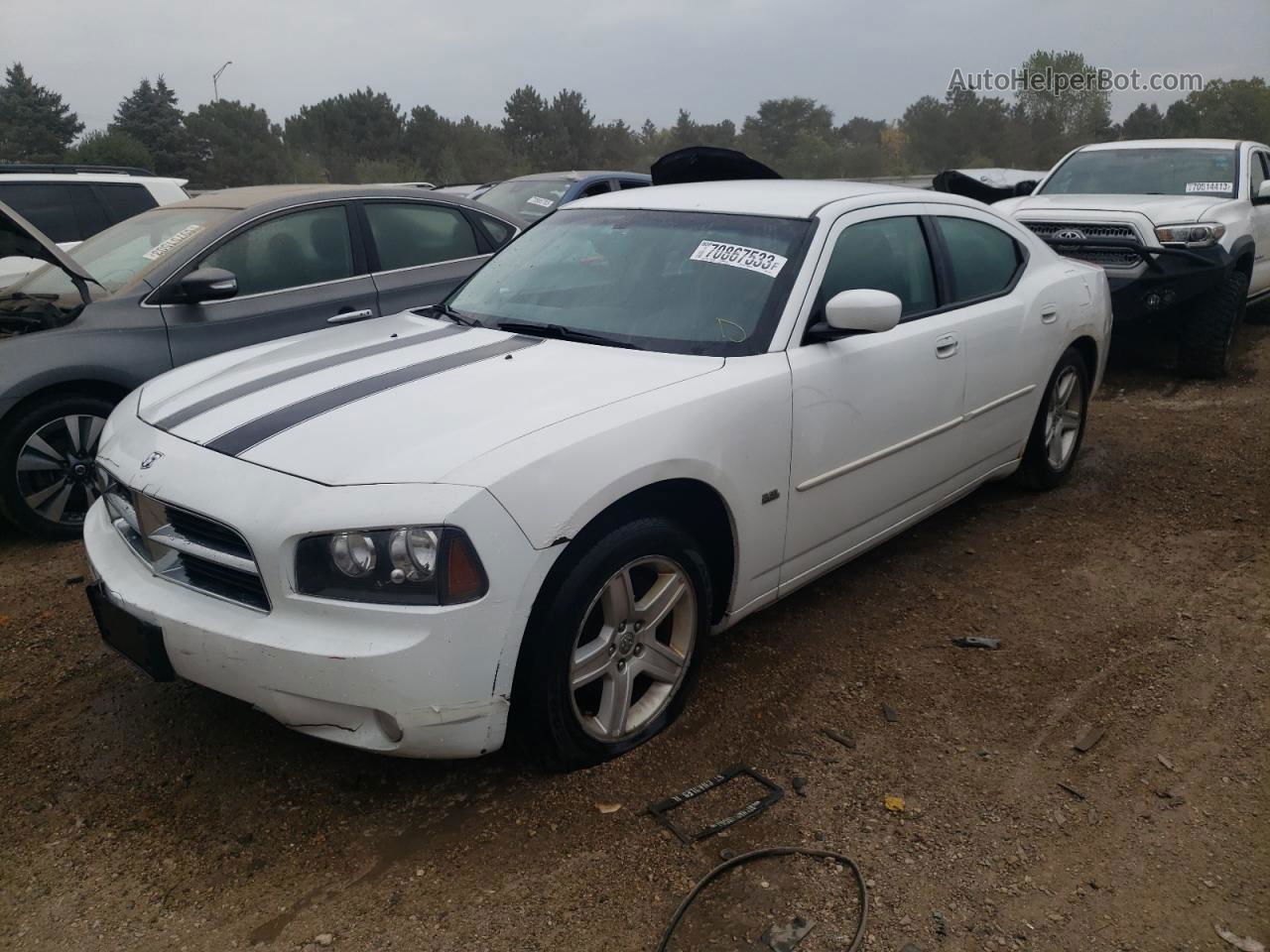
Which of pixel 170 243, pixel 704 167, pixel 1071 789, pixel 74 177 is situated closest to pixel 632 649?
pixel 1071 789

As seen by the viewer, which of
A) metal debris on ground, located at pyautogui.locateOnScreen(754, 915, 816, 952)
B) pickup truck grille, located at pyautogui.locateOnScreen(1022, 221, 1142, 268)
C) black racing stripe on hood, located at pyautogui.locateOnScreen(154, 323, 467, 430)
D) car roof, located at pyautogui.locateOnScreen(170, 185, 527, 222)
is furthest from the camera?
pickup truck grille, located at pyautogui.locateOnScreen(1022, 221, 1142, 268)

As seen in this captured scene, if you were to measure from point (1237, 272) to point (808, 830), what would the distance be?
6.76 meters

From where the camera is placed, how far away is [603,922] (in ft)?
7.51

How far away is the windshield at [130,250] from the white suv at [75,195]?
2.43 metres

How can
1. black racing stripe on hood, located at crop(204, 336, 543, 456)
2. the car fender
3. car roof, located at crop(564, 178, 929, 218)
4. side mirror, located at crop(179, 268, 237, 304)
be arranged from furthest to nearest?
side mirror, located at crop(179, 268, 237, 304), car roof, located at crop(564, 178, 929, 218), black racing stripe on hood, located at crop(204, 336, 543, 456), the car fender

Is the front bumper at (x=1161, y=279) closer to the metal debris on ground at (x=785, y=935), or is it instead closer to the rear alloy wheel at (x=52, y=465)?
the metal debris on ground at (x=785, y=935)

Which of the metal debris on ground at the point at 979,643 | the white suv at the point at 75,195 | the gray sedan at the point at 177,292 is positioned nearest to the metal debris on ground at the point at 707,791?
the metal debris on ground at the point at 979,643

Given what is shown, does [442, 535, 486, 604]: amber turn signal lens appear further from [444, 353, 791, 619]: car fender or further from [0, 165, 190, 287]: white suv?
[0, 165, 190, 287]: white suv

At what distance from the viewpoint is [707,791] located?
2758 millimetres

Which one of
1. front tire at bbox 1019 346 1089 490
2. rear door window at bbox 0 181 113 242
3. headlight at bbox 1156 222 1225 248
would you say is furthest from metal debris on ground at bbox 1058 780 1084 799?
rear door window at bbox 0 181 113 242

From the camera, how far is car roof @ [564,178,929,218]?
143 inches

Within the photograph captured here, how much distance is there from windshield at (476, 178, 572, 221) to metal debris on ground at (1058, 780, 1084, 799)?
27.3 ft

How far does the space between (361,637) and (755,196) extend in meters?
2.32

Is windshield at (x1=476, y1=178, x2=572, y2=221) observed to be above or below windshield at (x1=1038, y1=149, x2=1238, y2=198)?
above
